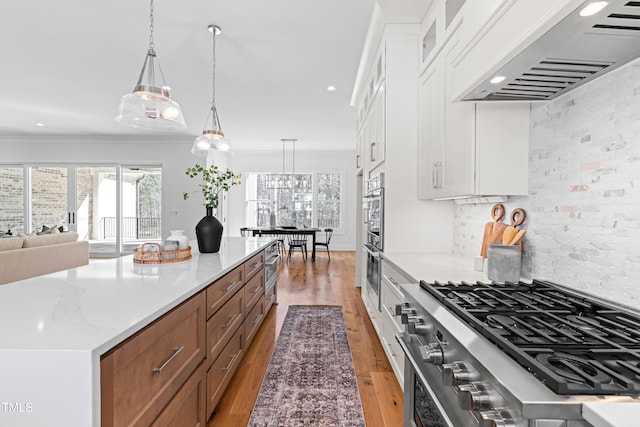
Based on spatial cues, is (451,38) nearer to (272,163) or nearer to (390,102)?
(390,102)

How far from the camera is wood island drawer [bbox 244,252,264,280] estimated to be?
261 cm

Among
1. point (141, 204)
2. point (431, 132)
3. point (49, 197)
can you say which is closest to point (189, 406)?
point (431, 132)

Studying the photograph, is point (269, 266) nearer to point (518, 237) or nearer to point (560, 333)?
point (518, 237)

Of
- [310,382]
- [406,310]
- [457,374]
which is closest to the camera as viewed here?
[457,374]

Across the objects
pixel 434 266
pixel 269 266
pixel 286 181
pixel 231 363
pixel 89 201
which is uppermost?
pixel 286 181

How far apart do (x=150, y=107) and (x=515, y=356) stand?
100 inches

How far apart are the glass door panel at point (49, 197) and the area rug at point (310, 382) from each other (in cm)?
745

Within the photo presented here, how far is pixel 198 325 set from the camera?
1.60 m

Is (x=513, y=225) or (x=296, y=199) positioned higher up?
(x=296, y=199)

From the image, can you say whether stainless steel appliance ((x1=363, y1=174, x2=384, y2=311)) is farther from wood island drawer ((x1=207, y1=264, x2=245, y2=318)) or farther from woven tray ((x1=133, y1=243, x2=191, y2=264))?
woven tray ((x1=133, y1=243, x2=191, y2=264))

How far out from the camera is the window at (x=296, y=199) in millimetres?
9633

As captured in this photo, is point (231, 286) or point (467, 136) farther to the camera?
point (231, 286)

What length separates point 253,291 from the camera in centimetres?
292

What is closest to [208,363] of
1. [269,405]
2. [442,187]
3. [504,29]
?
[269,405]
